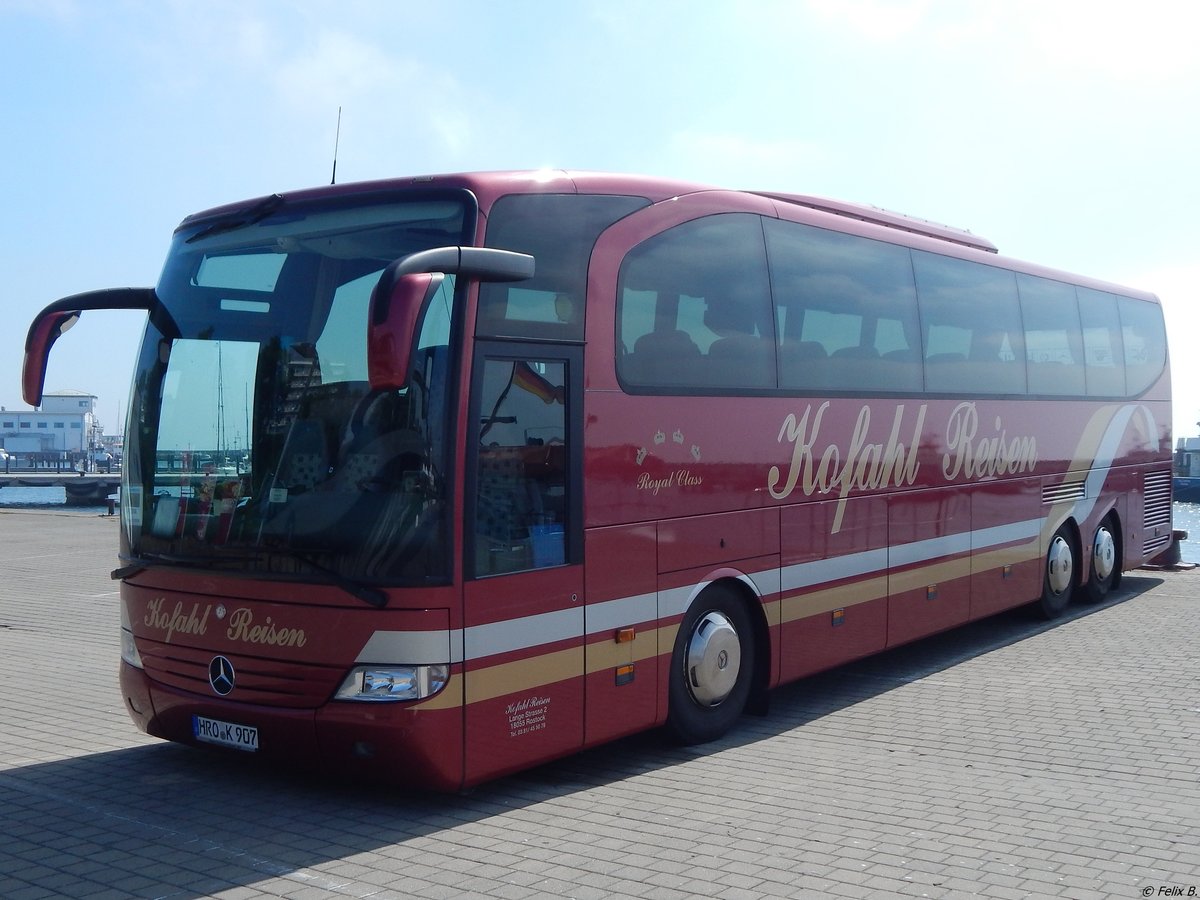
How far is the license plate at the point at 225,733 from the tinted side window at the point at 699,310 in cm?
294

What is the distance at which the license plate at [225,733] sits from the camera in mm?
6512

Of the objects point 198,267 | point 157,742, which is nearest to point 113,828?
point 157,742

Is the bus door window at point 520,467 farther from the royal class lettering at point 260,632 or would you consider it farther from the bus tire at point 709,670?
the bus tire at point 709,670

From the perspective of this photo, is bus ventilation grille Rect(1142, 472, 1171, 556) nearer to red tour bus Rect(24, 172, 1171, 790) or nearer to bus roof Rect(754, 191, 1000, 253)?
bus roof Rect(754, 191, 1000, 253)

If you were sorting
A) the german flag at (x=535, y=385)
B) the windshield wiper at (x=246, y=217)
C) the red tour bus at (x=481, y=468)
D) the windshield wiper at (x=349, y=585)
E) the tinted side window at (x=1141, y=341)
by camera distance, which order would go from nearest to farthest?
the windshield wiper at (x=349, y=585) < the red tour bus at (x=481, y=468) < the german flag at (x=535, y=385) < the windshield wiper at (x=246, y=217) < the tinted side window at (x=1141, y=341)

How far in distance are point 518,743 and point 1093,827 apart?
2.98 m

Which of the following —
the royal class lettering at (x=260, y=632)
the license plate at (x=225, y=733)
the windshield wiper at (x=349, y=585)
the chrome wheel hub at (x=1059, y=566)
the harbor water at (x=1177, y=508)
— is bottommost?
the harbor water at (x=1177, y=508)

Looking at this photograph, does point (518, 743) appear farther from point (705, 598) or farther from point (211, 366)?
point (211, 366)

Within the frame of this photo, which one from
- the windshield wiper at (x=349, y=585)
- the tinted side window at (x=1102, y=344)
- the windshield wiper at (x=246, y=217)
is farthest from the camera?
the tinted side window at (x=1102, y=344)

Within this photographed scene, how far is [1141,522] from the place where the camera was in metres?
16.1

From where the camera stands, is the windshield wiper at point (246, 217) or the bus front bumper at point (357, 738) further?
the windshield wiper at point (246, 217)

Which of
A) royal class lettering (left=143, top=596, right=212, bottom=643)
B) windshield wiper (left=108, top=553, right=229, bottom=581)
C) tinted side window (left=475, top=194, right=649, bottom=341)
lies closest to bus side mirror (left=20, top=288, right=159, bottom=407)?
windshield wiper (left=108, top=553, right=229, bottom=581)

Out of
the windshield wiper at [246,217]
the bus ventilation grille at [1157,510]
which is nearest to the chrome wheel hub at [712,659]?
the windshield wiper at [246,217]

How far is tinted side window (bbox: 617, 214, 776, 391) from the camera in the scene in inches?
293
